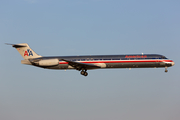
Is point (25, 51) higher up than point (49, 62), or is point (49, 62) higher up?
point (25, 51)

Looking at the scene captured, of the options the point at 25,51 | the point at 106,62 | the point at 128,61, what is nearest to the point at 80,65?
the point at 106,62

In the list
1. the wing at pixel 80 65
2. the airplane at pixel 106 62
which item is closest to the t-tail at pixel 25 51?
the airplane at pixel 106 62

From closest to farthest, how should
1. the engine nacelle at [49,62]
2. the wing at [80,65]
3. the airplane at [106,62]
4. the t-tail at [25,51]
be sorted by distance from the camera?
the wing at [80,65] → the airplane at [106,62] → the engine nacelle at [49,62] → the t-tail at [25,51]

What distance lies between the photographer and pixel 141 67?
4822 centimetres

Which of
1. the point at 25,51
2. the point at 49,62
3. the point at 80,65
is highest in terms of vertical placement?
the point at 25,51

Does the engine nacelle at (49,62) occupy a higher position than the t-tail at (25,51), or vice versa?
the t-tail at (25,51)

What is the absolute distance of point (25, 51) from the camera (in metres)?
53.2

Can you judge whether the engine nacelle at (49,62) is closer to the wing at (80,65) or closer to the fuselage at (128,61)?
the fuselage at (128,61)

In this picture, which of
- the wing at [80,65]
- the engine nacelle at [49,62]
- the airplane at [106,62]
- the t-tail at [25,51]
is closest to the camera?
the wing at [80,65]

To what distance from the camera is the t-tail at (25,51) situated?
52875 millimetres

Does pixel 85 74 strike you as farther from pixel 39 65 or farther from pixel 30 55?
pixel 30 55

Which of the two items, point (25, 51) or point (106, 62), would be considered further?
point (25, 51)

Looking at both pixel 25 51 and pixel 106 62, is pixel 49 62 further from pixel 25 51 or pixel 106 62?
pixel 106 62

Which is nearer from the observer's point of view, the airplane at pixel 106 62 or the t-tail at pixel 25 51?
the airplane at pixel 106 62
